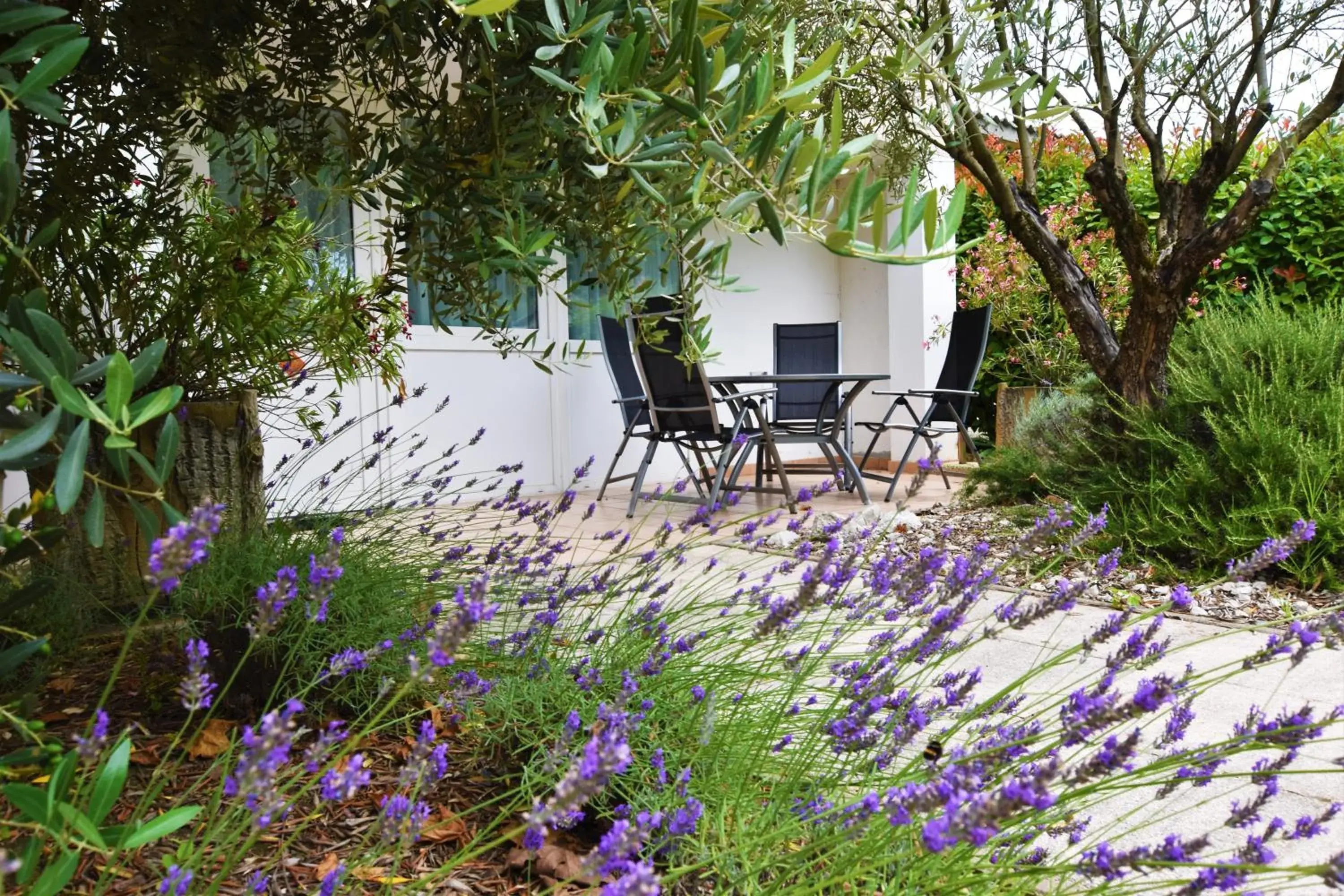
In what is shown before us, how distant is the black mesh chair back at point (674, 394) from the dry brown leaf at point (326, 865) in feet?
12.6

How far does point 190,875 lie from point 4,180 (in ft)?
1.67

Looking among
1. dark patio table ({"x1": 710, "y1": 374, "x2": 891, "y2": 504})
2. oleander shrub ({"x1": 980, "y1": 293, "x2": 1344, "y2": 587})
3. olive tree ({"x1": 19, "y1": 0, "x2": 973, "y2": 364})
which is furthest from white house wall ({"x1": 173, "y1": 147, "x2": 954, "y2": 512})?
olive tree ({"x1": 19, "y1": 0, "x2": 973, "y2": 364})

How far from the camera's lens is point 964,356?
21.6ft

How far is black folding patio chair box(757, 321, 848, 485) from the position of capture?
5824 mm

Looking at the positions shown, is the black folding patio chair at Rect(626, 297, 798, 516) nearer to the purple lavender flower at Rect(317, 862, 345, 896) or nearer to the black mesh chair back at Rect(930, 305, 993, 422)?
the black mesh chair back at Rect(930, 305, 993, 422)

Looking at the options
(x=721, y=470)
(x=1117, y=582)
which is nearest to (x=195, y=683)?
(x=1117, y=582)

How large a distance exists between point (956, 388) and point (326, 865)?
6.05 metres

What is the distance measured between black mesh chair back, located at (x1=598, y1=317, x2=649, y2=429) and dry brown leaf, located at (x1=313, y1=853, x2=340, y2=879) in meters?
4.86

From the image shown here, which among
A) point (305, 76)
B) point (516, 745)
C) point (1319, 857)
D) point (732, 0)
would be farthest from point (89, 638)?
point (1319, 857)

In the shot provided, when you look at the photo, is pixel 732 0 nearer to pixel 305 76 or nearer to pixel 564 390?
pixel 305 76

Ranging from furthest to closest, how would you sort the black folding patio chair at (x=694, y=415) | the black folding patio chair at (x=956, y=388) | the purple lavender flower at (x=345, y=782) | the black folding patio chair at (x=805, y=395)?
1. the black folding patio chair at (x=956, y=388)
2. the black folding patio chair at (x=805, y=395)
3. the black folding patio chair at (x=694, y=415)
4. the purple lavender flower at (x=345, y=782)

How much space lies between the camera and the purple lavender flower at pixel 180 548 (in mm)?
561

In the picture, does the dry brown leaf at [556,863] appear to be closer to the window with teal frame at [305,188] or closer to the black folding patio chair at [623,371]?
the window with teal frame at [305,188]

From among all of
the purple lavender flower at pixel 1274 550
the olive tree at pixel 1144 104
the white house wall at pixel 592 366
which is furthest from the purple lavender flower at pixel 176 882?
the white house wall at pixel 592 366
